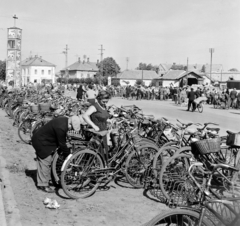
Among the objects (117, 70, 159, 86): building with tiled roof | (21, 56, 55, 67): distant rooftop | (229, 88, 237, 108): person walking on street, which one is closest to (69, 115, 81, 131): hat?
(229, 88, 237, 108): person walking on street

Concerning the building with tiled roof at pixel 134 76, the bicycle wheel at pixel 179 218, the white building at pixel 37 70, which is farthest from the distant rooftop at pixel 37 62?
the bicycle wheel at pixel 179 218

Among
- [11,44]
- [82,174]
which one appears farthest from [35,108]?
[11,44]

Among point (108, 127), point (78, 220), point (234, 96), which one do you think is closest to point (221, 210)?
point (78, 220)

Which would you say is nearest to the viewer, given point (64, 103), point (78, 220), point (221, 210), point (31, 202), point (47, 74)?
point (221, 210)

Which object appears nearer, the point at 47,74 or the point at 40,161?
the point at 40,161

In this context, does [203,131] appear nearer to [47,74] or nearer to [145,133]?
[145,133]

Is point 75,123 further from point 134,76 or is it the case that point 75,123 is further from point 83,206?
point 134,76

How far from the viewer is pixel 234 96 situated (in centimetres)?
2620

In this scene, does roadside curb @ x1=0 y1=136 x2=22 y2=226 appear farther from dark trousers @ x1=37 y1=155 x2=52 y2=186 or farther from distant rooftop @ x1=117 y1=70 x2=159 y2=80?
distant rooftop @ x1=117 y1=70 x2=159 y2=80

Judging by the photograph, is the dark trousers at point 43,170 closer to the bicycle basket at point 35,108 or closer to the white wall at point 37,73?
the bicycle basket at point 35,108

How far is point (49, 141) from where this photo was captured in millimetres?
5809

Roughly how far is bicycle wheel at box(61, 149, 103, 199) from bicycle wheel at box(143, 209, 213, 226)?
2.63 metres

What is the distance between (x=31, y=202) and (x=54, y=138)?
1.00 m

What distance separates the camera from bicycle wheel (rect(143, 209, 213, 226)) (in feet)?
9.69
